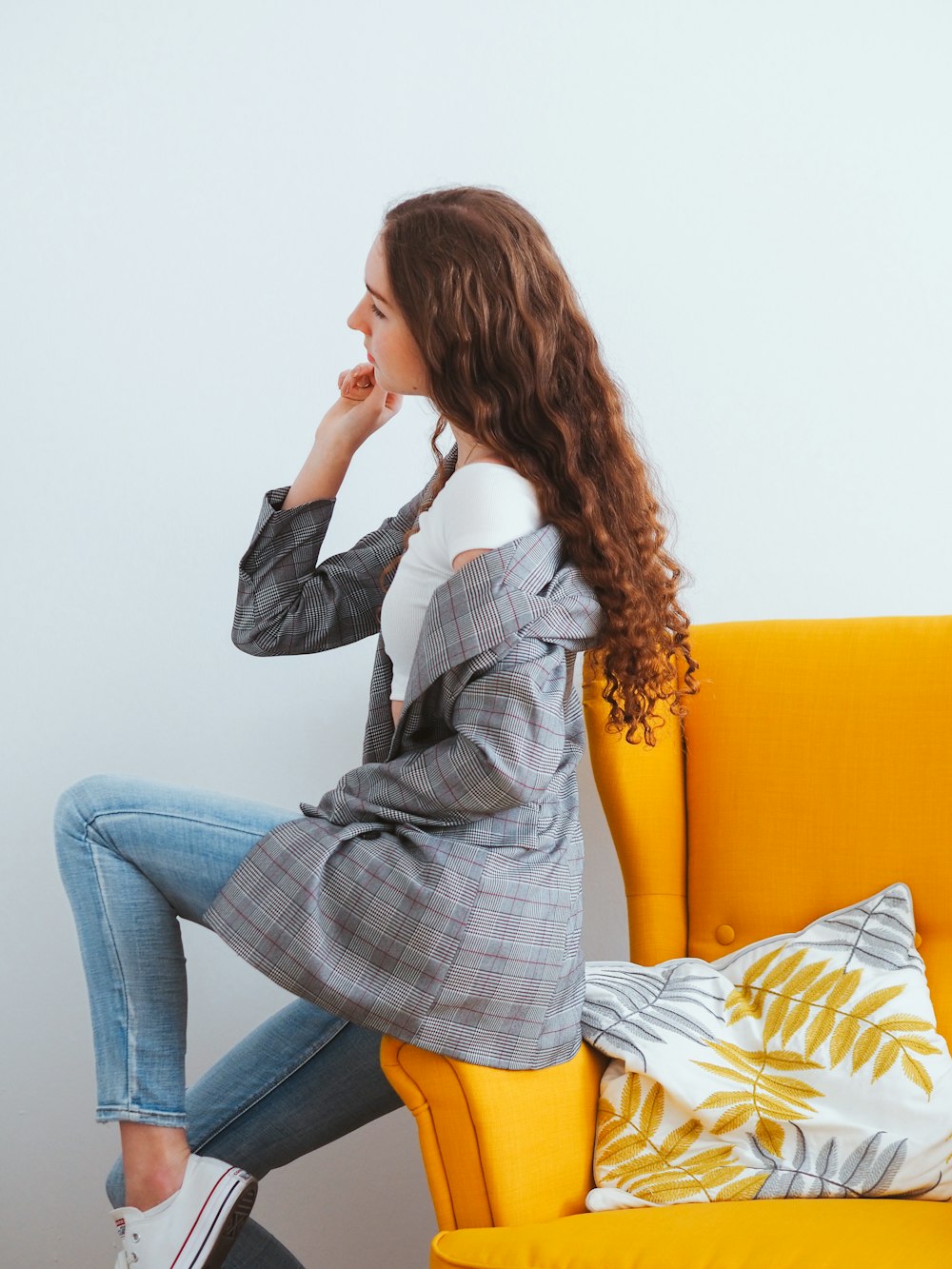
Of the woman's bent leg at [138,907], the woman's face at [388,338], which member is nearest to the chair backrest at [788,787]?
the woman's face at [388,338]

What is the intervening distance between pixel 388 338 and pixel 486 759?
1.53ft

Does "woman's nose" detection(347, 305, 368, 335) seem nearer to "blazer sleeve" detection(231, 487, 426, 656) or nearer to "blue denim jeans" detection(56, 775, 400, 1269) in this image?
"blazer sleeve" detection(231, 487, 426, 656)

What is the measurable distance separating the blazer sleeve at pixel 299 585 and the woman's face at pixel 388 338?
0.74 feet

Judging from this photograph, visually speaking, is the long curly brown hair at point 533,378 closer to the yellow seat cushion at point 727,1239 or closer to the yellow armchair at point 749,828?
the yellow armchair at point 749,828

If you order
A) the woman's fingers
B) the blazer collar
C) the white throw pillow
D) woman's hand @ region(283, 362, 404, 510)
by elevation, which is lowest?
the white throw pillow

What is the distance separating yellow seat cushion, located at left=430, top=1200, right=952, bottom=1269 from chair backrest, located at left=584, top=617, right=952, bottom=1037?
33 centimetres

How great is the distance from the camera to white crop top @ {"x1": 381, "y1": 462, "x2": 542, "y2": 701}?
3.84ft

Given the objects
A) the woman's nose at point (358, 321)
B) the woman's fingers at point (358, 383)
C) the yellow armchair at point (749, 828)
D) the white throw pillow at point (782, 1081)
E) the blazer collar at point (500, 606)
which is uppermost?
the woman's nose at point (358, 321)

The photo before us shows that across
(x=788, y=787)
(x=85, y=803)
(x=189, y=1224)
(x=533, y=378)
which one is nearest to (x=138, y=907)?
(x=85, y=803)

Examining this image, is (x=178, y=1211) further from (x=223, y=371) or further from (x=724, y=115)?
(x=724, y=115)

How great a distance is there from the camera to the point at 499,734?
1.12 m

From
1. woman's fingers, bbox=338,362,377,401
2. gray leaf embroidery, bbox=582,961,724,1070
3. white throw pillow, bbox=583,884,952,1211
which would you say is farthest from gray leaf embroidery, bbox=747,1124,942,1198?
woman's fingers, bbox=338,362,377,401

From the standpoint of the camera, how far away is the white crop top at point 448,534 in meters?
1.17

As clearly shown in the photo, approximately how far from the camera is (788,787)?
1454mm
